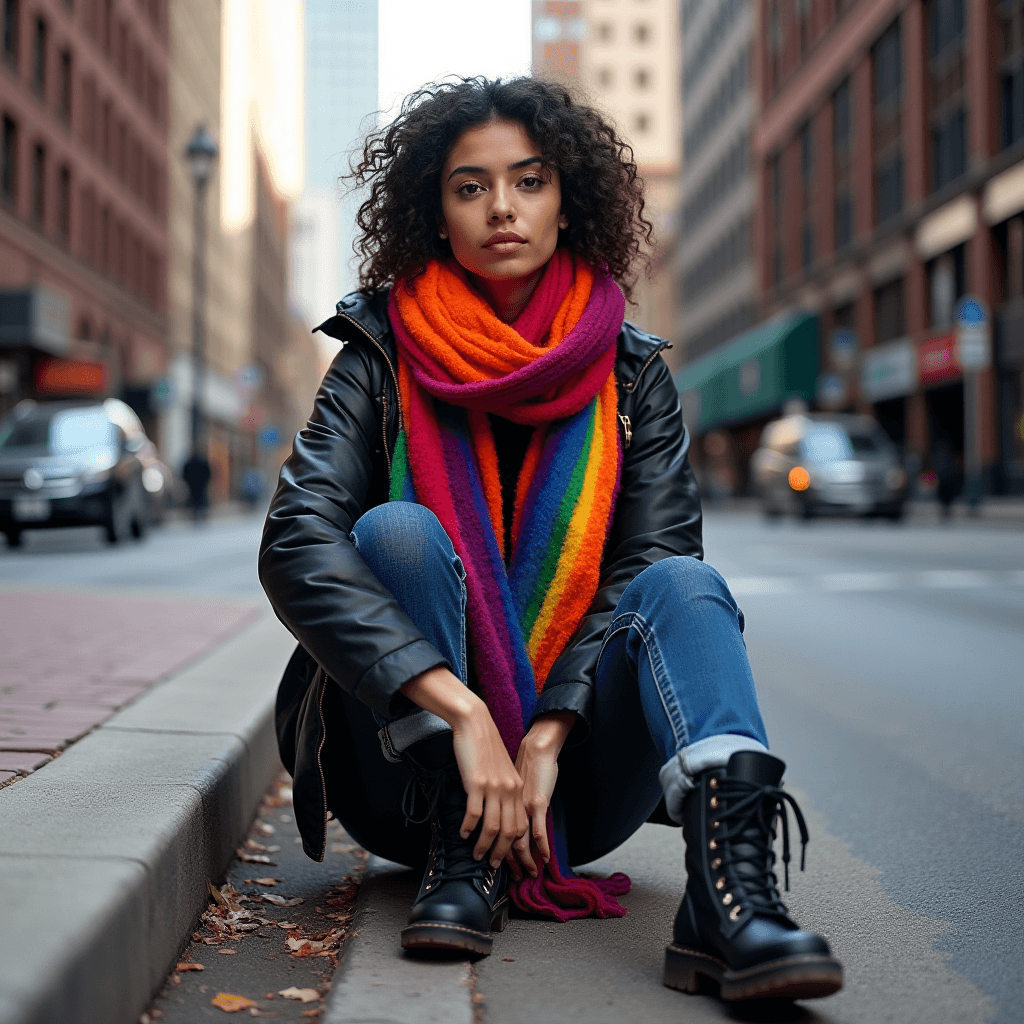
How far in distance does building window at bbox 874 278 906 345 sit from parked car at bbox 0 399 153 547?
22.8 meters

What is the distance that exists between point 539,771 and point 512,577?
437 millimetres

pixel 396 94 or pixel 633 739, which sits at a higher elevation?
pixel 396 94

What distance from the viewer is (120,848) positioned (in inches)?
80.5

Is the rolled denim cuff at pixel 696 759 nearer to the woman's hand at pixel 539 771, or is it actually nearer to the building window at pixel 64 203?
the woman's hand at pixel 539 771

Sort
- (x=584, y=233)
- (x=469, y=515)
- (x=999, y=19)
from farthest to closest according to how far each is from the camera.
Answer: (x=999, y=19) → (x=584, y=233) → (x=469, y=515)

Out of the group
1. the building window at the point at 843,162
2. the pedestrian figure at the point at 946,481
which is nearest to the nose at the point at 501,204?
the pedestrian figure at the point at 946,481

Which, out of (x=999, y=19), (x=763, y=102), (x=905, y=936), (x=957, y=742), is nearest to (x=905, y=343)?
(x=999, y=19)

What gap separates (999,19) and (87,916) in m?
30.5

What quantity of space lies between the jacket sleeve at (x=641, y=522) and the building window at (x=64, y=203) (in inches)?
1305

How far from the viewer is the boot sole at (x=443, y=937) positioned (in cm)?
218

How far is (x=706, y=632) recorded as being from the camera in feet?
7.45

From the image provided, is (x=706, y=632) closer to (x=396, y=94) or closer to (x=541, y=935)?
(x=541, y=935)

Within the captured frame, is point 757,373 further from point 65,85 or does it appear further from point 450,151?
point 450,151

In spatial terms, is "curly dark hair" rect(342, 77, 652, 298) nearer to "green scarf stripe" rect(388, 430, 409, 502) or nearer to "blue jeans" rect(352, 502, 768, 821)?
"green scarf stripe" rect(388, 430, 409, 502)
